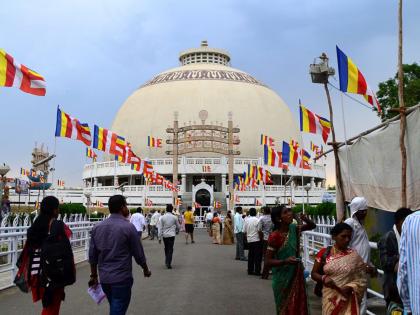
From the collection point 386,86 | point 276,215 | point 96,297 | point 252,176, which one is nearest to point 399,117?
point 276,215

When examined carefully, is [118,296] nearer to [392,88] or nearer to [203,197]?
[392,88]

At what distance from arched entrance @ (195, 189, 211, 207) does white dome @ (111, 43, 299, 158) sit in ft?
39.3

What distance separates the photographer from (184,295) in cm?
855

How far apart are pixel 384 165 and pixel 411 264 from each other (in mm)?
4381

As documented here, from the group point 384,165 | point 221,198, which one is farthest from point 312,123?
point 221,198

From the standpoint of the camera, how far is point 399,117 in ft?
22.0

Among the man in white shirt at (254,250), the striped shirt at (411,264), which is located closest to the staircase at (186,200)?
the man in white shirt at (254,250)

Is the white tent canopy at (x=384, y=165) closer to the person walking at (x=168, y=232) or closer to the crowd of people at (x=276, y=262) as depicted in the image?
the crowd of people at (x=276, y=262)

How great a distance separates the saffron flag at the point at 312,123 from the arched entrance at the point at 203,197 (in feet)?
94.6

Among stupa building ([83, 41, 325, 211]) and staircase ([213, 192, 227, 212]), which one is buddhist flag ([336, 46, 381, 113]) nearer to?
stupa building ([83, 41, 325, 211])

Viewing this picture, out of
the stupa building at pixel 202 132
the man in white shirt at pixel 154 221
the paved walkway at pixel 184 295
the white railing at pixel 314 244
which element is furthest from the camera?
the stupa building at pixel 202 132

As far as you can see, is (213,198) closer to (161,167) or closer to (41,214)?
(161,167)

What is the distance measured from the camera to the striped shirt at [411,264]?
318 centimetres

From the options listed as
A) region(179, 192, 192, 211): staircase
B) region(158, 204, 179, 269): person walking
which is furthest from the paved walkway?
region(179, 192, 192, 211): staircase
